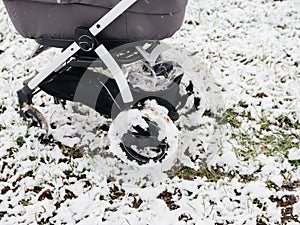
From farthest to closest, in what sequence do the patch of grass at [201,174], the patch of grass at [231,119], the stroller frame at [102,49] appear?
the patch of grass at [231,119] < the patch of grass at [201,174] < the stroller frame at [102,49]

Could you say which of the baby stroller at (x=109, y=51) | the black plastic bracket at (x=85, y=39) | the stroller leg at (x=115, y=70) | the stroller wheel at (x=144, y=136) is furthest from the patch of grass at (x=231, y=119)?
the black plastic bracket at (x=85, y=39)

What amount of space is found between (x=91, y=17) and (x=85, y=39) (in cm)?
11

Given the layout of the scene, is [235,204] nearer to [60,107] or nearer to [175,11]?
[175,11]

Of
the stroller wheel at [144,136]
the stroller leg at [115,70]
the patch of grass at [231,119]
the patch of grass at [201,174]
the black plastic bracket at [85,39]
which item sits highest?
the black plastic bracket at [85,39]

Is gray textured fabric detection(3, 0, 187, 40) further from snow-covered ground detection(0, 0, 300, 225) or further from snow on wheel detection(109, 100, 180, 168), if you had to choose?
snow-covered ground detection(0, 0, 300, 225)

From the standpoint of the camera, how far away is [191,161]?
96.9 inches

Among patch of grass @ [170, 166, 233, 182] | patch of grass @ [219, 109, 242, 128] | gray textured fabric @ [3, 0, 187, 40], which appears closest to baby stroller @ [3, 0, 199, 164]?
gray textured fabric @ [3, 0, 187, 40]

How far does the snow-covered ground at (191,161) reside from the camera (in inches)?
85.5

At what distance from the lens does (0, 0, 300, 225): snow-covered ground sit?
2172 mm

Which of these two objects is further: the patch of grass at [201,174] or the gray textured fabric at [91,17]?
the patch of grass at [201,174]

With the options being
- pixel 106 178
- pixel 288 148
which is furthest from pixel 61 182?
pixel 288 148

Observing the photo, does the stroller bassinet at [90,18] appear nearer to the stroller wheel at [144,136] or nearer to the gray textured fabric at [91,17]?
the gray textured fabric at [91,17]

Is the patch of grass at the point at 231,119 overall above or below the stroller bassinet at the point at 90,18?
below

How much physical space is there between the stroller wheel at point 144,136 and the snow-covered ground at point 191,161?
0.10 meters
